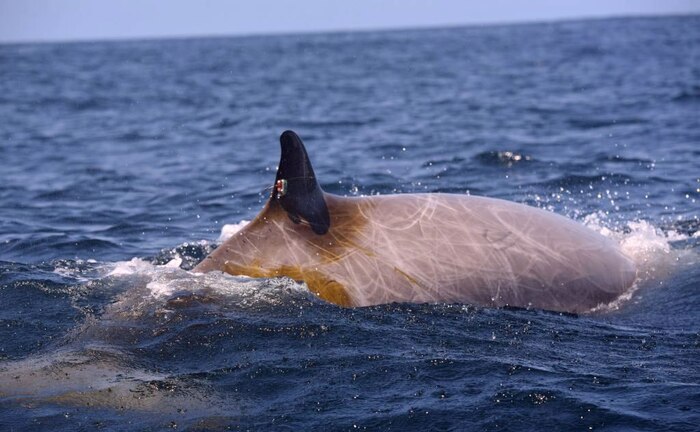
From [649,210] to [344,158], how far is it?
7384 mm

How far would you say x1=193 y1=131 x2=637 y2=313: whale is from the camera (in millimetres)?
8891

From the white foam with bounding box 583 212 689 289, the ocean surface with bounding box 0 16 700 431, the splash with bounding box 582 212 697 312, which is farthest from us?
the white foam with bounding box 583 212 689 289

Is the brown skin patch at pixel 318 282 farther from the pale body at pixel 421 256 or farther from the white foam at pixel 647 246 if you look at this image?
the white foam at pixel 647 246

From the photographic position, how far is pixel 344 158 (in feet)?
64.2

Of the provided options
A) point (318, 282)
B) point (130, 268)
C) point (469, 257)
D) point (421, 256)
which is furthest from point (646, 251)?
point (130, 268)

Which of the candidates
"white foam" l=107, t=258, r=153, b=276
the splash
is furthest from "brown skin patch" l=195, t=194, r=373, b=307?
the splash

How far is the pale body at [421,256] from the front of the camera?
29.2 ft

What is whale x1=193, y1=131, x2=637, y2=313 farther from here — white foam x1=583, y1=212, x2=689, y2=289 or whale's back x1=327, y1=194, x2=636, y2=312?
white foam x1=583, y1=212, x2=689, y2=289

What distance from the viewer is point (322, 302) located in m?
8.77

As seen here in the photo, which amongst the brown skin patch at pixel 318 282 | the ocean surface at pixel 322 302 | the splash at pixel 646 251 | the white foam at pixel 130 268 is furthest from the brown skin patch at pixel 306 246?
the splash at pixel 646 251

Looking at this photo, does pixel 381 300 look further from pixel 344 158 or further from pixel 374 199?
pixel 344 158

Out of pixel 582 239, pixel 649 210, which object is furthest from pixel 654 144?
pixel 582 239

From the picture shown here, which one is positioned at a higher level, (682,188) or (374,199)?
(374,199)

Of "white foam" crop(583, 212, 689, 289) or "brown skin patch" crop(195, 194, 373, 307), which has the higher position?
"brown skin patch" crop(195, 194, 373, 307)
